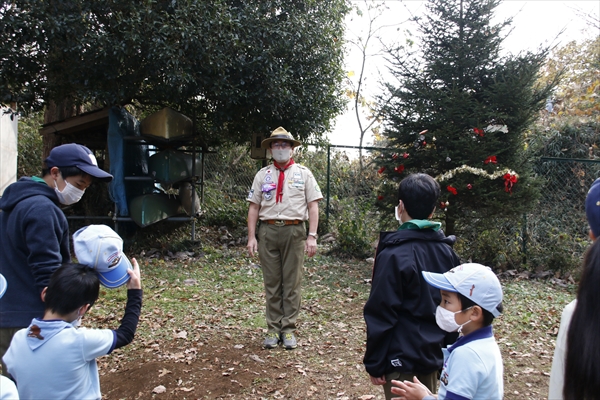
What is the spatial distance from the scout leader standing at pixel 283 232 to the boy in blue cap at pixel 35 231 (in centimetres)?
223

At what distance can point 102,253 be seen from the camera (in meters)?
2.26

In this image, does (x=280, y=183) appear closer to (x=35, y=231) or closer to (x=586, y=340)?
(x=35, y=231)

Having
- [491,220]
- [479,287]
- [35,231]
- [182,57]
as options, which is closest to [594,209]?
[479,287]

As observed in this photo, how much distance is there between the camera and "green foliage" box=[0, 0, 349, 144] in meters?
7.33

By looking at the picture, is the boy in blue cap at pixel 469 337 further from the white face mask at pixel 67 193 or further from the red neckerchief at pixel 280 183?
the red neckerchief at pixel 280 183

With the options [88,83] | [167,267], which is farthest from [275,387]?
[88,83]

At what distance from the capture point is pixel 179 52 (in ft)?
24.5

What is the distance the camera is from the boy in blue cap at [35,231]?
92.4 inches

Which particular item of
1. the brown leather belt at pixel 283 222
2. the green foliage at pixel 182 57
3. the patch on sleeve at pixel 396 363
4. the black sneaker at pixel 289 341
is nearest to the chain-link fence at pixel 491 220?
the green foliage at pixel 182 57

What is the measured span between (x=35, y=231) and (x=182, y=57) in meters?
5.82

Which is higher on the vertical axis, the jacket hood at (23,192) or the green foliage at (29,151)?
the green foliage at (29,151)

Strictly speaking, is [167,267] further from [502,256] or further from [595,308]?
[595,308]

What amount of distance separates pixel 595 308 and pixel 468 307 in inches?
27.2

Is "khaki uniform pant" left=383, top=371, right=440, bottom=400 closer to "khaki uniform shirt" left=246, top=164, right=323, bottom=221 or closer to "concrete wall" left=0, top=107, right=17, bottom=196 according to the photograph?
Result: "khaki uniform shirt" left=246, top=164, right=323, bottom=221
